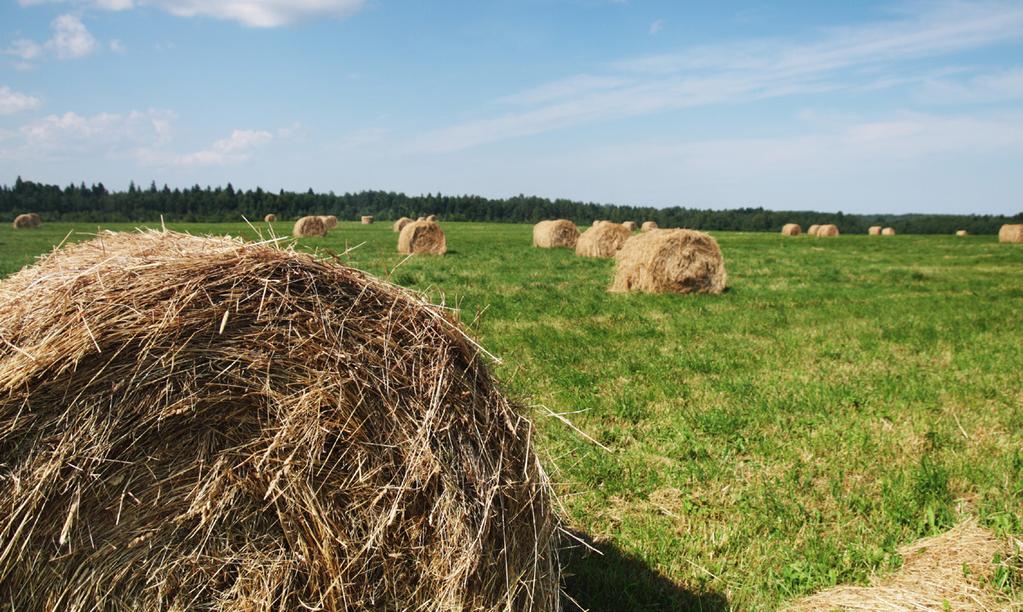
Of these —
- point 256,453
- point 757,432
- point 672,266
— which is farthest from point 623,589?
point 672,266

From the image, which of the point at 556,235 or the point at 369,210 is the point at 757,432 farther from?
the point at 369,210

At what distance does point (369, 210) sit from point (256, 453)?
95.0 meters

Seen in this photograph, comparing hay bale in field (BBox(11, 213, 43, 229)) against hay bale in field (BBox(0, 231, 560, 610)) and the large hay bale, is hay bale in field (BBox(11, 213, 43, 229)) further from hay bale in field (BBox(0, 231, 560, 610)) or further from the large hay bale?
the large hay bale

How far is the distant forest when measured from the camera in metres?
75.2

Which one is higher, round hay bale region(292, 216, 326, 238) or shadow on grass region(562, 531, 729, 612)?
round hay bale region(292, 216, 326, 238)

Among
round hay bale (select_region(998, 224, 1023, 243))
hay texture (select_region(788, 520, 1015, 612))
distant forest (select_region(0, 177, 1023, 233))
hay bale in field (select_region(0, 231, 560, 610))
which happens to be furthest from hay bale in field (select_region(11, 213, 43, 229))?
round hay bale (select_region(998, 224, 1023, 243))

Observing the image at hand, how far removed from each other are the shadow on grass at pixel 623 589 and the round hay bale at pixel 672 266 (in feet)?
37.4

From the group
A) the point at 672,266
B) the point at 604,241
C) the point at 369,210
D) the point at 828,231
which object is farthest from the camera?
the point at 369,210

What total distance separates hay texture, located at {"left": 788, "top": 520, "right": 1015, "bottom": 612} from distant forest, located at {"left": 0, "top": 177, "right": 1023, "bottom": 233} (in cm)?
7078

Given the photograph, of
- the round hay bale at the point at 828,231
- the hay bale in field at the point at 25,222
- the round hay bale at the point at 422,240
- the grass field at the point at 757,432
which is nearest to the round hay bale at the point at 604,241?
the round hay bale at the point at 422,240

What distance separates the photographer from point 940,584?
3477 mm

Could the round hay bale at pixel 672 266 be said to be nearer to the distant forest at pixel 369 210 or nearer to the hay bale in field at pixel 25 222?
the hay bale in field at pixel 25 222

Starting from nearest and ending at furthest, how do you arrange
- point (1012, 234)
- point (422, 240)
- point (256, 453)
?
point (256, 453) → point (422, 240) → point (1012, 234)

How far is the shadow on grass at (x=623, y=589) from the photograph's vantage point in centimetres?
358
